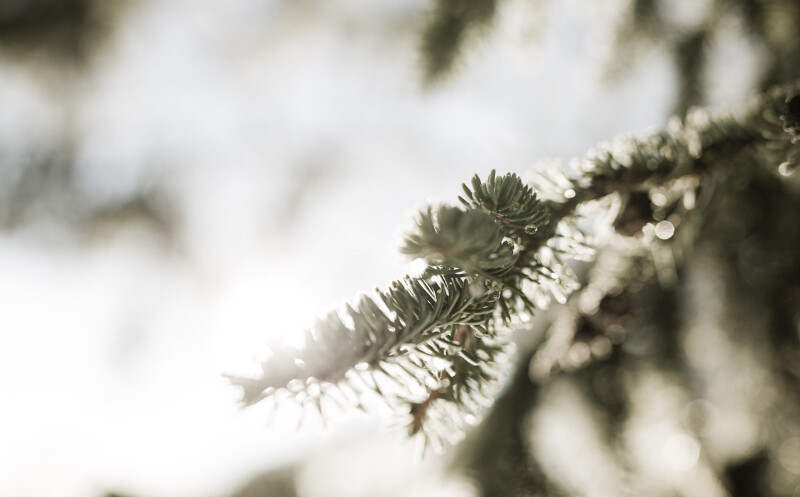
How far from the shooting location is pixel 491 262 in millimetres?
324

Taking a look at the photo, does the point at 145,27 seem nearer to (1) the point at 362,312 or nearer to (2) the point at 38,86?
(2) the point at 38,86

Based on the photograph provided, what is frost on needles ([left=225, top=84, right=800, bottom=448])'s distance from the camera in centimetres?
30

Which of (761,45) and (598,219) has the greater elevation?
(761,45)

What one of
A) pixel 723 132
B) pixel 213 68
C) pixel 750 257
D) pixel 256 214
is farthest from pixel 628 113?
pixel 213 68

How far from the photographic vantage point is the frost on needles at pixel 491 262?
297 mm

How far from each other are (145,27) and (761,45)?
5.21ft

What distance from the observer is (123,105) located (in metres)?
1.49

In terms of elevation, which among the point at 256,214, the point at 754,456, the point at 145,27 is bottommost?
the point at 754,456

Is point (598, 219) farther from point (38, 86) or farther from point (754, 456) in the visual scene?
point (38, 86)

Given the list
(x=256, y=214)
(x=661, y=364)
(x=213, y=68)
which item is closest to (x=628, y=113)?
(x=661, y=364)

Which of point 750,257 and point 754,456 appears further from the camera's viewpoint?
point 754,456

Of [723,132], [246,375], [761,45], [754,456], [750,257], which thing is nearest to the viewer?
[246,375]

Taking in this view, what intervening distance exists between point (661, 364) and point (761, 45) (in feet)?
2.26

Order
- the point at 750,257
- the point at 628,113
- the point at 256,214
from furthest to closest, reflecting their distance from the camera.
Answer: the point at 256,214 → the point at 628,113 → the point at 750,257
